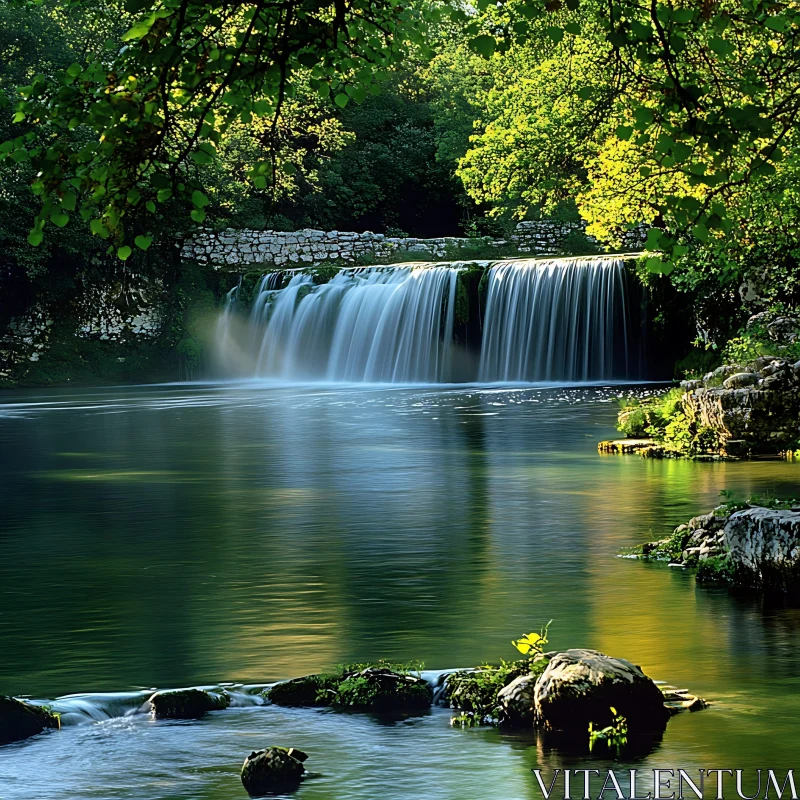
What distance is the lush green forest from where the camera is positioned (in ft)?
21.4

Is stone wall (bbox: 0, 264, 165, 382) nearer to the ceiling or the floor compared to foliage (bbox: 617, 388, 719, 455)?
nearer to the ceiling

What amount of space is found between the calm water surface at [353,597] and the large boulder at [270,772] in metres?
0.10

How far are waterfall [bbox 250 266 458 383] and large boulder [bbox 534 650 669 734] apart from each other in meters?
34.2

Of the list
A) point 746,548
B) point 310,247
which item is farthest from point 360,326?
point 746,548

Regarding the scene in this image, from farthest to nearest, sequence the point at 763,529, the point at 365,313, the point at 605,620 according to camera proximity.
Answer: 1. the point at 365,313
2. the point at 763,529
3. the point at 605,620

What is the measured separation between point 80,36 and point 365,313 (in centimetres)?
1476

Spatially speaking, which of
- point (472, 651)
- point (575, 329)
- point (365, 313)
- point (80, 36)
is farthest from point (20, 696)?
point (80, 36)

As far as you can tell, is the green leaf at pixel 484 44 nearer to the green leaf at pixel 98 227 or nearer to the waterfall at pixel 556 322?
the green leaf at pixel 98 227

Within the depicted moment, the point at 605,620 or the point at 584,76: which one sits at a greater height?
the point at 584,76

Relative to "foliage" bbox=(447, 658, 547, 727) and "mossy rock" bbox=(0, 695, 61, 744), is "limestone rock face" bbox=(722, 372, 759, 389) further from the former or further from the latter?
"mossy rock" bbox=(0, 695, 61, 744)

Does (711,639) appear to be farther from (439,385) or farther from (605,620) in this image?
(439,385)

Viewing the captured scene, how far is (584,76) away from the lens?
34.8 metres

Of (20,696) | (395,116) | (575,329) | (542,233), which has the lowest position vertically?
(20,696)

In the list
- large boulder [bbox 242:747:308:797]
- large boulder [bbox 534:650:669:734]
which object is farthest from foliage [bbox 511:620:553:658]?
large boulder [bbox 242:747:308:797]
